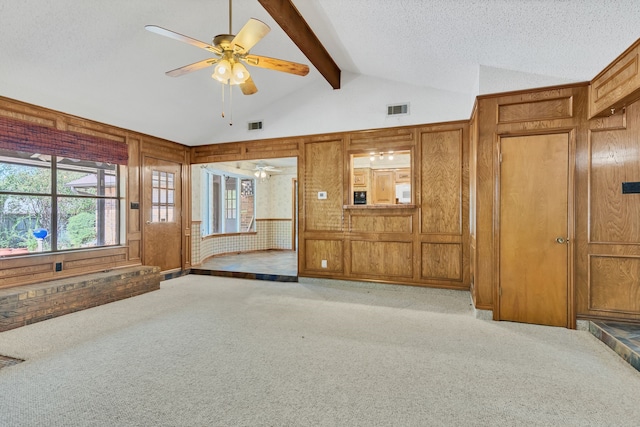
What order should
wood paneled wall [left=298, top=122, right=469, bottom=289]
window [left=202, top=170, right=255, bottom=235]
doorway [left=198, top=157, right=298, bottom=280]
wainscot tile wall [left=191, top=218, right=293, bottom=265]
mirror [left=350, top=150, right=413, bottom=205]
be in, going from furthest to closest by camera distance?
1. window [left=202, top=170, right=255, bottom=235]
2. wainscot tile wall [left=191, top=218, right=293, bottom=265]
3. mirror [left=350, top=150, right=413, bottom=205]
4. doorway [left=198, top=157, right=298, bottom=280]
5. wood paneled wall [left=298, top=122, right=469, bottom=289]

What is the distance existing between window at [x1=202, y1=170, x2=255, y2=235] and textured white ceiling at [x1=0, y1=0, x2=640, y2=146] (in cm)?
289

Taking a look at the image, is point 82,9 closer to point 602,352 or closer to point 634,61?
point 634,61

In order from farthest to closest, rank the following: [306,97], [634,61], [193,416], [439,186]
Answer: [306,97] < [439,186] < [634,61] < [193,416]

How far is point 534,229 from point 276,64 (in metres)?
3.23

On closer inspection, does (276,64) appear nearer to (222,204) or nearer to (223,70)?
(223,70)

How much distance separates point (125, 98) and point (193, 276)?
3307mm

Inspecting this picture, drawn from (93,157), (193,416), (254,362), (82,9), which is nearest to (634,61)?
(254,362)

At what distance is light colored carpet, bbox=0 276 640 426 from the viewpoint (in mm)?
1873

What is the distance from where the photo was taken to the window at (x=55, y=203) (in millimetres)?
3793

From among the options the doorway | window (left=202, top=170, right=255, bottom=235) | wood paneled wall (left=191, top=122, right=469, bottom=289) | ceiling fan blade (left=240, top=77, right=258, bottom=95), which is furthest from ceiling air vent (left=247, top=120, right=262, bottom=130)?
window (left=202, top=170, right=255, bottom=235)

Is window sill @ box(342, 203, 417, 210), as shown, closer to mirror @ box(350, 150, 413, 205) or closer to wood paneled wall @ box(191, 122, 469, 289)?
wood paneled wall @ box(191, 122, 469, 289)

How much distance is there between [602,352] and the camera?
2721 millimetres

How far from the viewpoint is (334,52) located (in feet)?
14.7

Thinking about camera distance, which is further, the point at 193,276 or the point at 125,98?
the point at 193,276
